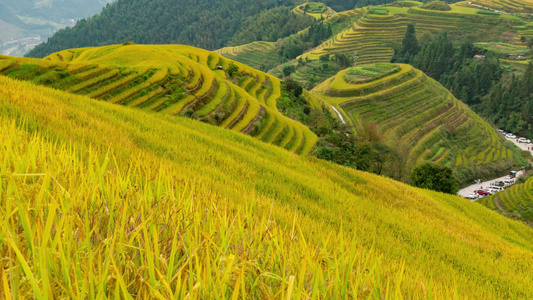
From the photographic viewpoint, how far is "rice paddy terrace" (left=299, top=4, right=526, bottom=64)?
106625 millimetres

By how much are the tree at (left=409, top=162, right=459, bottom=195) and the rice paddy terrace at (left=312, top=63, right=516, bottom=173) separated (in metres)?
23.3

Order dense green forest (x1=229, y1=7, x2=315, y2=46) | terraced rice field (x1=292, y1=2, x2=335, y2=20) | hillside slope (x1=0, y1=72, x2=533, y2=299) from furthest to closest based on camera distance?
terraced rice field (x1=292, y1=2, x2=335, y2=20)
dense green forest (x1=229, y1=7, x2=315, y2=46)
hillside slope (x1=0, y1=72, x2=533, y2=299)

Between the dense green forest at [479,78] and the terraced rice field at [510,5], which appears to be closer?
the dense green forest at [479,78]

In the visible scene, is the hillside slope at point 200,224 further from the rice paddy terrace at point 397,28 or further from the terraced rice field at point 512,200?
the rice paddy terrace at point 397,28

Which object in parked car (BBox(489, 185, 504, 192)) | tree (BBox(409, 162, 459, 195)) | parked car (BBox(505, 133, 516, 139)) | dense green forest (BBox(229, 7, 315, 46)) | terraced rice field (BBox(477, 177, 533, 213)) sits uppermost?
dense green forest (BBox(229, 7, 315, 46))

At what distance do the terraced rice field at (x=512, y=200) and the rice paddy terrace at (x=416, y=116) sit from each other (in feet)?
38.9

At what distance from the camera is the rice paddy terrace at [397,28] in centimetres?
10662

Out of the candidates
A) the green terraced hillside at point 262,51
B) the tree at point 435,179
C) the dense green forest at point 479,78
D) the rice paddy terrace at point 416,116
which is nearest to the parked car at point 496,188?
the rice paddy terrace at point 416,116

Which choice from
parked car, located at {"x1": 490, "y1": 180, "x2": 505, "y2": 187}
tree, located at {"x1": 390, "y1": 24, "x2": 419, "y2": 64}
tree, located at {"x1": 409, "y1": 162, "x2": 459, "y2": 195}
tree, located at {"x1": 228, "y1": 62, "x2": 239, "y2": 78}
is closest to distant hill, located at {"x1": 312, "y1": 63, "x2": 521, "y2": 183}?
parked car, located at {"x1": 490, "y1": 180, "x2": 505, "y2": 187}

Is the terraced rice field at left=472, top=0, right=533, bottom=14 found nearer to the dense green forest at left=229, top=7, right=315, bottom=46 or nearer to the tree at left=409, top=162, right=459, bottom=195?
the dense green forest at left=229, top=7, right=315, bottom=46

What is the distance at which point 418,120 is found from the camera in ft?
201

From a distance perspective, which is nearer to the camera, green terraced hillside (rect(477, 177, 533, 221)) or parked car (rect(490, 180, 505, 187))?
green terraced hillside (rect(477, 177, 533, 221))

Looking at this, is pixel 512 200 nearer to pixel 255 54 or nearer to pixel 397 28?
pixel 397 28

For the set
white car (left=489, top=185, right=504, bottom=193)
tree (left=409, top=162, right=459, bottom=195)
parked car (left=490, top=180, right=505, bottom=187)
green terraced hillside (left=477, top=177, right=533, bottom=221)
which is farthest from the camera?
parked car (left=490, top=180, right=505, bottom=187)
